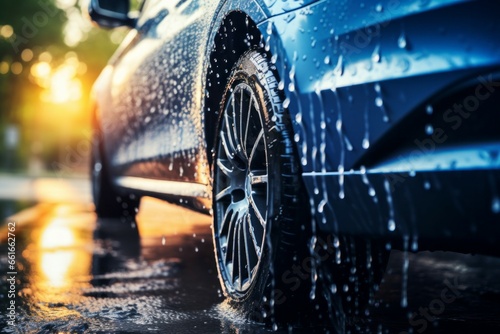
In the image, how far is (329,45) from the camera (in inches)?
80.1

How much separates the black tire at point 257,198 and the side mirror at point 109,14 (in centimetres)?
247

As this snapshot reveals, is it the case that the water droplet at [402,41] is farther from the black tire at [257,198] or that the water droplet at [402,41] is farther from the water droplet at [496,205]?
the black tire at [257,198]

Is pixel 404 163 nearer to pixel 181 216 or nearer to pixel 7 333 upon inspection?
pixel 7 333

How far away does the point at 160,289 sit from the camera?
3.38m

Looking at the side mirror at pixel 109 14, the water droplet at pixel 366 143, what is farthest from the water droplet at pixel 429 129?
the side mirror at pixel 109 14

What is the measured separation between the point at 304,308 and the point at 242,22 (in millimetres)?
1172

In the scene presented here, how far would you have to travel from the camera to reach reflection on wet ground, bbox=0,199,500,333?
261 centimetres

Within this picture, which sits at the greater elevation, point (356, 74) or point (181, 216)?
point (356, 74)

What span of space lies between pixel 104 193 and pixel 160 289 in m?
3.30

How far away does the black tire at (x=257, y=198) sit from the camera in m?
2.29

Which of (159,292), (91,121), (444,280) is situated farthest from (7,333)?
(91,121)

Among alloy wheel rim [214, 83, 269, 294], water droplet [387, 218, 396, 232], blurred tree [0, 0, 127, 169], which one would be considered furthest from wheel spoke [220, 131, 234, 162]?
blurred tree [0, 0, 127, 169]

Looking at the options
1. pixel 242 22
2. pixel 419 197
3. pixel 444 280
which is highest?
pixel 242 22

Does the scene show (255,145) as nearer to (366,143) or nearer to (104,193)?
(366,143)
